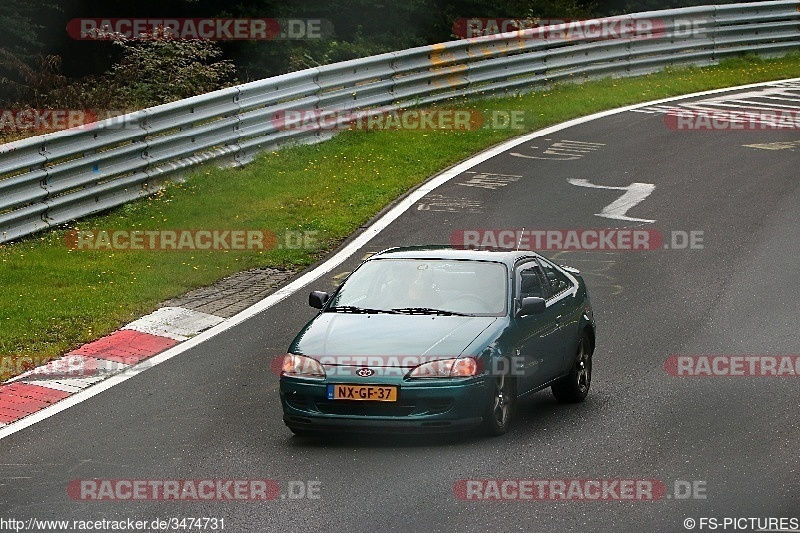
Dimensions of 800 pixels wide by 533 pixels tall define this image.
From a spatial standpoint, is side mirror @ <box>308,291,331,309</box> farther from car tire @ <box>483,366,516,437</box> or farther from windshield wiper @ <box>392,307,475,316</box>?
car tire @ <box>483,366,516,437</box>

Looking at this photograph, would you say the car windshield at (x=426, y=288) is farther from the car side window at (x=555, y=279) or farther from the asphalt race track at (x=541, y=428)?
the asphalt race track at (x=541, y=428)

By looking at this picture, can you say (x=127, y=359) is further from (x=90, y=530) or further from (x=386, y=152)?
(x=386, y=152)

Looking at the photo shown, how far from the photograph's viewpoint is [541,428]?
37.0 feet

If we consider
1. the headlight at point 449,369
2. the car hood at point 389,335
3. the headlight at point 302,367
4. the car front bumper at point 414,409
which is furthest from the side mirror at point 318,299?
the headlight at point 449,369

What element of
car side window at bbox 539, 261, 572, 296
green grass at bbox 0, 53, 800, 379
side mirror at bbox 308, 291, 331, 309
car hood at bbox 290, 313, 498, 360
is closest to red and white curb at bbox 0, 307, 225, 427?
green grass at bbox 0, 53, 800, 379

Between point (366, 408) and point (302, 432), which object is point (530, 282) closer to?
point (366, 408)

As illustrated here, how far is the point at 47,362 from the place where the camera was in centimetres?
1307

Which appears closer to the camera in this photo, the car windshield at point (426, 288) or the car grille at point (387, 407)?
the car grille at point (387, 407)

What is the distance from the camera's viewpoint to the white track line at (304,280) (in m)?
11.9

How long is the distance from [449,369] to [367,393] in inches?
25.0

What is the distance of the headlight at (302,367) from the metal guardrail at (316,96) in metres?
6.96

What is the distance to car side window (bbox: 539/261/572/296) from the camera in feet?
40.7

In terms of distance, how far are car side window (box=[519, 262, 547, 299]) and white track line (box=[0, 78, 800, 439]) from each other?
3466 mm

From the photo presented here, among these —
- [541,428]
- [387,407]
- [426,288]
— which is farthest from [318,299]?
[541,428]
